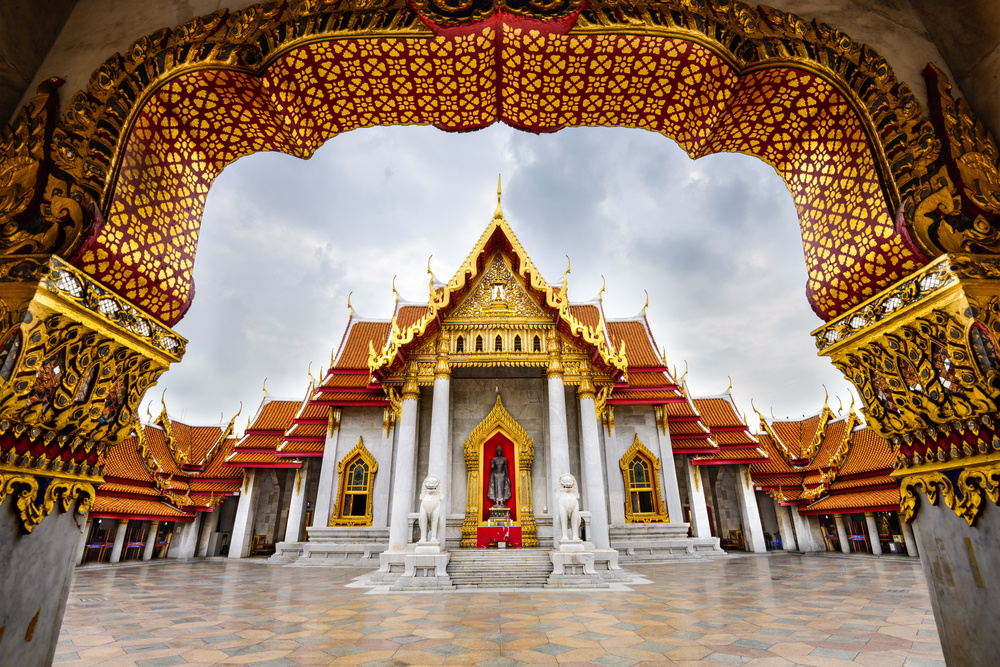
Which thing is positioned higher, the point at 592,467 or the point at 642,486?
the point at 592,467

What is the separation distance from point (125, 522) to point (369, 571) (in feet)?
33.4

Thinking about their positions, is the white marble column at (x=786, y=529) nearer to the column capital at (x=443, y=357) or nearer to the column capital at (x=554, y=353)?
the column capital at (x=554, y=353)

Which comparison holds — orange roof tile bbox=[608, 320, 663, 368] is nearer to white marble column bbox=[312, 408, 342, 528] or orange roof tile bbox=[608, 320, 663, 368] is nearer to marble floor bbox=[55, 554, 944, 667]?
marble floor bbox=[55, 554, 944, 667]

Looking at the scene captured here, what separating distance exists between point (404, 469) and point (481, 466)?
2528mm

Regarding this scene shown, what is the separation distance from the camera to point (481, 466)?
39.0 feet

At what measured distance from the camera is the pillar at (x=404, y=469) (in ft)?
31.5

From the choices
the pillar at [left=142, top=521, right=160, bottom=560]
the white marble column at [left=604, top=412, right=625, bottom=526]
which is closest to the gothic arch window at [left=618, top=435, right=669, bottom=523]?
the white marble column at [left=604, top=412, right=625, bottom=526]

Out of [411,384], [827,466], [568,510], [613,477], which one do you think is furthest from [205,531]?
[827,466]

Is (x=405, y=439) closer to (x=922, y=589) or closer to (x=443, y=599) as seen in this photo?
(x=443, y=599)

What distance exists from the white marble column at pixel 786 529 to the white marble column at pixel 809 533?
37 centimetres

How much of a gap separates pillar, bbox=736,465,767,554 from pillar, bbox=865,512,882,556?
3226 mm

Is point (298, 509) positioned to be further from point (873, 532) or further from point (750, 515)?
point (873, 532)

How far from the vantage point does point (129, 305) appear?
8.23 feet

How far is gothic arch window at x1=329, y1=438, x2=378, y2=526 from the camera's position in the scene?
515 inches
